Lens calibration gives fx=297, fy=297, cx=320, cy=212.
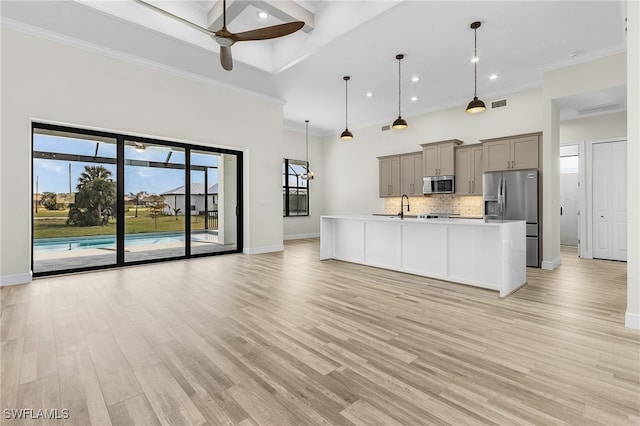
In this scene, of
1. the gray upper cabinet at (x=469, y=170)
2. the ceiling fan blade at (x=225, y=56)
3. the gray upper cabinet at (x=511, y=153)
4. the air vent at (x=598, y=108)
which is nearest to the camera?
the ceiling fan blade at (x=225, y=56)

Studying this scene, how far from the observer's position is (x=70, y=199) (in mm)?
5207

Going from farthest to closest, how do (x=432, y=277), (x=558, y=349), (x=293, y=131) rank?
(x=293, y=131) → (x=432, y=277) → (x=558, y=349)

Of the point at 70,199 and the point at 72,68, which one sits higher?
the point at 72,68

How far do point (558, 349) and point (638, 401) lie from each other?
635 millimetres

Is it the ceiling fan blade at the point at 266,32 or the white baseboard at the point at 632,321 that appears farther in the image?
the ceiling fan blade at the point at 266,32

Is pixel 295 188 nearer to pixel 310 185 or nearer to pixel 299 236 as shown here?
pixel 310 185

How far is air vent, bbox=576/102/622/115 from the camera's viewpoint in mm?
5961

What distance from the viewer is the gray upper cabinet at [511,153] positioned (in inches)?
227

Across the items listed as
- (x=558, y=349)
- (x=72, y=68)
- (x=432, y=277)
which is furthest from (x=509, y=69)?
(x=72, y=68)

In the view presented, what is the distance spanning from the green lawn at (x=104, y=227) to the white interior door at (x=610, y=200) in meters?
8.67

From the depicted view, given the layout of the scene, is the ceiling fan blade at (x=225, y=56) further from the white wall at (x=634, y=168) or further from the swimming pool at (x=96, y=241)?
the white wall at (x=634, y=168)

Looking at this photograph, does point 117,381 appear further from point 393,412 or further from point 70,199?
point 70,199

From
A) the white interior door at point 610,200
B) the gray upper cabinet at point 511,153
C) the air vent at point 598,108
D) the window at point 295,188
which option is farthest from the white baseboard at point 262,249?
the air vent at point 598,108

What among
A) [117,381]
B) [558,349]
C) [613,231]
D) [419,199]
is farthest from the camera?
[419,199]
